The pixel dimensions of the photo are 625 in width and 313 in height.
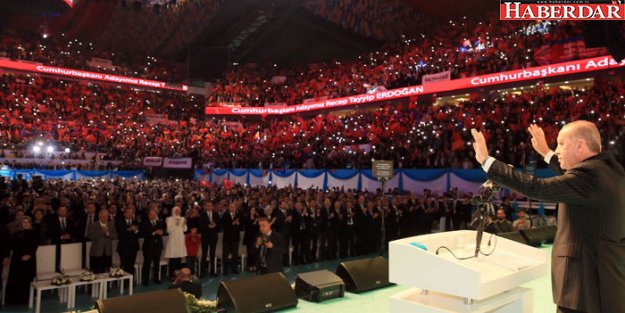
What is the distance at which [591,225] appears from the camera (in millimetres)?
2197

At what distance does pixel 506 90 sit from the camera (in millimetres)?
21266

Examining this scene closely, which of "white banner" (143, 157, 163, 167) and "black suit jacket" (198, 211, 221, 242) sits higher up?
"white banner" (143, 157, 163, 167)

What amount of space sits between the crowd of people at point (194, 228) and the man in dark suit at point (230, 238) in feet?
0.07

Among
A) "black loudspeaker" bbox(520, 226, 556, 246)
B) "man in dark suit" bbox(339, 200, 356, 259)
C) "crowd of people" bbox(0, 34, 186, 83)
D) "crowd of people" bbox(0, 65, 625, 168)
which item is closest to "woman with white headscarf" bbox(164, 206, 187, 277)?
"man in dark suit" bbox(339, 200, 356, 259)

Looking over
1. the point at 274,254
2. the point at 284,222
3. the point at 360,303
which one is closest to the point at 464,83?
the point at 284,222

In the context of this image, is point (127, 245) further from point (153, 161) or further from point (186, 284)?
point (153, 161)

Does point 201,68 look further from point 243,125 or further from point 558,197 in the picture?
point 558,197

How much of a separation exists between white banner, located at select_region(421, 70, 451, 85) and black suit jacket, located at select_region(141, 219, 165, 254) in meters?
17.7

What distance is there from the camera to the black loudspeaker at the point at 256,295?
4.68 metres

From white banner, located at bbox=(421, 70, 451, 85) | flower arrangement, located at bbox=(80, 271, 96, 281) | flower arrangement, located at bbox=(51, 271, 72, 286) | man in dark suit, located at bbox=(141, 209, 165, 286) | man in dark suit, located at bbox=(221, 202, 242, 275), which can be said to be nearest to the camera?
flower arrangement, located at bbox=(51, 271, 72, 286)

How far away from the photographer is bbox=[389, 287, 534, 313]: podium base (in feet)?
8.30

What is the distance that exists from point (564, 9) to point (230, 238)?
295 inches

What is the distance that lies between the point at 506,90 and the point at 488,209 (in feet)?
67.6

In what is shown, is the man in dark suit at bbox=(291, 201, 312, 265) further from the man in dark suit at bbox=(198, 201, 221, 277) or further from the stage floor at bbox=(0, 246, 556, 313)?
the stage floor at bbox=(0, 246, 556, 313)
